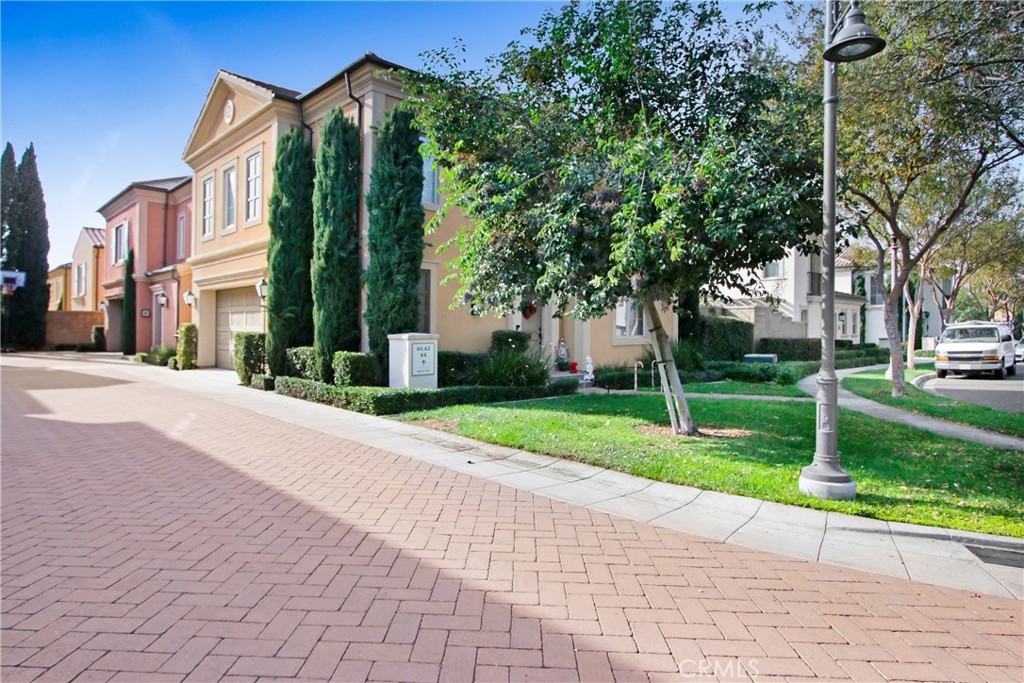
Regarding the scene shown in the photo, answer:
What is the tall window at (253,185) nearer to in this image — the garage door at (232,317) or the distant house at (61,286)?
the garage door at (232,317)

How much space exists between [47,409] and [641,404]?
12.2 meters

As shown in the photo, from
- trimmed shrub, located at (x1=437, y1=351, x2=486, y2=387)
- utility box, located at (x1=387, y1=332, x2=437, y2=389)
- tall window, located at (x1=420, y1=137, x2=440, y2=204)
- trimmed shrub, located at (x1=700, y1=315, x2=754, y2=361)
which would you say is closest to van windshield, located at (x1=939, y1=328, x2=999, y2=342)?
trimmed shrub, located at (x1=700, y1=315, x2=754, y2=361)

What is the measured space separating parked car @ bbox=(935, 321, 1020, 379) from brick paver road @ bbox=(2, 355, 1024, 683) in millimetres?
21694

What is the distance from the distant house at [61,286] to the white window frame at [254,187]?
36810mm

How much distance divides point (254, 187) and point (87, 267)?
29004 millimetres

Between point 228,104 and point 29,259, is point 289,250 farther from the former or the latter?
point 29,259

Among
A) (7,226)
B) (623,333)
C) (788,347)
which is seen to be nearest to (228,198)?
(623,333)

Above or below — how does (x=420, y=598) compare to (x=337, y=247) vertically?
below

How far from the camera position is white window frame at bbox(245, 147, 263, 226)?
17141 mm

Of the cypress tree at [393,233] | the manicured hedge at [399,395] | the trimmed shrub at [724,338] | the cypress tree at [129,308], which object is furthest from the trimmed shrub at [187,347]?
the trimmed shrub at [724,338]

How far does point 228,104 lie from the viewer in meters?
18.7

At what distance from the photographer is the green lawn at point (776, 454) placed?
5.37 m

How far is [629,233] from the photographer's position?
645cm
